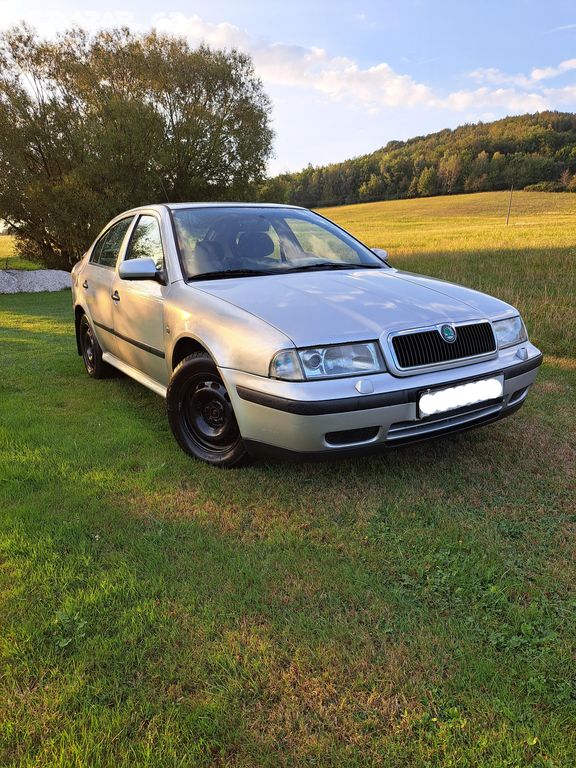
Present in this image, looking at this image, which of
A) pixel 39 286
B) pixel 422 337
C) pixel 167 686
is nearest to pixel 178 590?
pixel 167 686

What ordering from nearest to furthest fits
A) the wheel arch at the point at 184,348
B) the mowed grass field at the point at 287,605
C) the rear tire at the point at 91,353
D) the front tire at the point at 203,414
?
1. the mowed grass field at the point at 287,605
2. the front tire at the point at 203,414
3. the wheel arch at the point at 184,348
4. the rear tire at the point at 91,353

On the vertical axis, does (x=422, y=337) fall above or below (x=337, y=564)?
above

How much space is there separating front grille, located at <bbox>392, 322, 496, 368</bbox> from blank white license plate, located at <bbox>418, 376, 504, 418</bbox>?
156mm

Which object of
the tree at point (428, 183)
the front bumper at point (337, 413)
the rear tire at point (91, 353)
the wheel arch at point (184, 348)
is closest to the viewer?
the front bumper at point (337, 413)

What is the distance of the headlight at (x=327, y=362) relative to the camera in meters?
2.73

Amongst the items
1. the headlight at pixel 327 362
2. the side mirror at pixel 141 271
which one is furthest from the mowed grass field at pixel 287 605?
the side mirror at pixel 141 271

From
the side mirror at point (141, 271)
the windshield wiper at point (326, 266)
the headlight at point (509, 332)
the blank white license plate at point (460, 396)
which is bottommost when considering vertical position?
the blank white license plate at point (460, 396)

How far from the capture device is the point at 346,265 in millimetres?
3986

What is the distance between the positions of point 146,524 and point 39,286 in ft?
53.0

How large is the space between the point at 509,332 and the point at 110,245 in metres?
3.49

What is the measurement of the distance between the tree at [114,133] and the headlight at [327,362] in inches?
710

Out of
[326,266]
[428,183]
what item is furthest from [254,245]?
[428,183]

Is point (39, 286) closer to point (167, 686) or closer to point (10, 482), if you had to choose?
point (10, 482)

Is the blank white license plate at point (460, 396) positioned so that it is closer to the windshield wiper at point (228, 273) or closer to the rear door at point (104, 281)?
the windshield wiper at point (228, 273)
